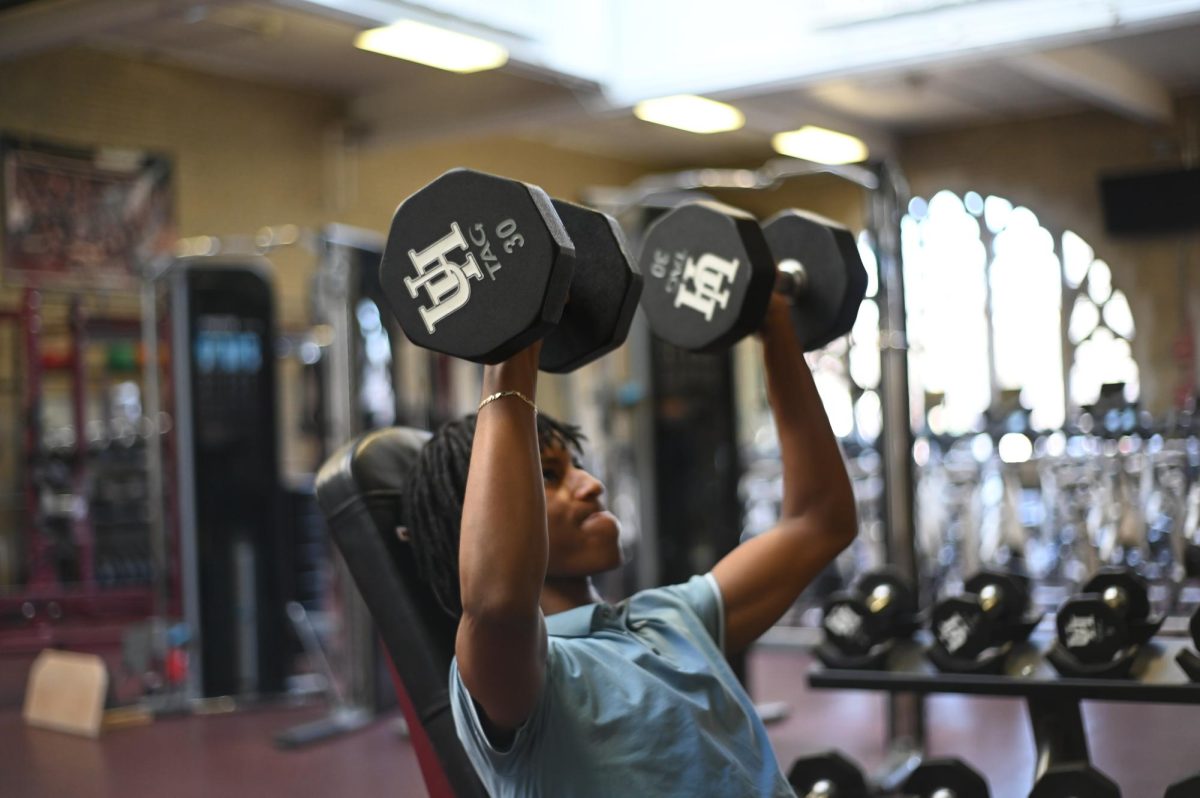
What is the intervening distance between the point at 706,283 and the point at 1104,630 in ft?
3.29

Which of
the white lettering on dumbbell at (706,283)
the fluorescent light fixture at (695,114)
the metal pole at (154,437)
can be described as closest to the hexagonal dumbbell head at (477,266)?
the white lettering on dumbbell at (706,283)

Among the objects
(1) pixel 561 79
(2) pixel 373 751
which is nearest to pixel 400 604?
(2) pixel 373 751

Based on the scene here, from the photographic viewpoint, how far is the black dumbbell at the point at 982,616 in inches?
95.1

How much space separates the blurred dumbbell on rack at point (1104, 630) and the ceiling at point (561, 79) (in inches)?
128

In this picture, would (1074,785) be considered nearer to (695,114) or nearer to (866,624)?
(866,624)

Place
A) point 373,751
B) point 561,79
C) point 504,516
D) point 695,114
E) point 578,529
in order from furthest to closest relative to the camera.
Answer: point 695,114 < point 561,79 < point 373,751 < point 578,529 < point 504,516

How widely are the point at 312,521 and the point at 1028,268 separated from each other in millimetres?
5944

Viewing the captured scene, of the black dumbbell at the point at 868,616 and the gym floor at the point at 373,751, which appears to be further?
the gym floor at the point at 373,751

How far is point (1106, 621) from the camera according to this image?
7.41ft

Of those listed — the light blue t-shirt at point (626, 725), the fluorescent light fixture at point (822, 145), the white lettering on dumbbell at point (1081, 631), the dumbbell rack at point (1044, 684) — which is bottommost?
the dumbbell rack at point (1044, 684)

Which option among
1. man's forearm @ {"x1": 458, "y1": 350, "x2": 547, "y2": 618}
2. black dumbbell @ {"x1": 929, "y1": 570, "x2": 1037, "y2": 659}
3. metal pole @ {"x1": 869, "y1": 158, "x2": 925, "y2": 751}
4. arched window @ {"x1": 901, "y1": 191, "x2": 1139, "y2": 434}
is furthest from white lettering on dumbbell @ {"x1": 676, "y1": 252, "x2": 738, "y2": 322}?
arched window @ {"x1": 901, "y1": 191, "x2": 1139, "y2": 434}

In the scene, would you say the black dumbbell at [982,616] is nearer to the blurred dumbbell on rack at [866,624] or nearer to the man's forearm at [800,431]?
the blurred dumbbell on rack at [866,624]

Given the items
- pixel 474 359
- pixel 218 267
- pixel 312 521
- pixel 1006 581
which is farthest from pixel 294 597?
pixel 474 359

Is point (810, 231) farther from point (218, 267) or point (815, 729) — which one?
point (218, 267)
